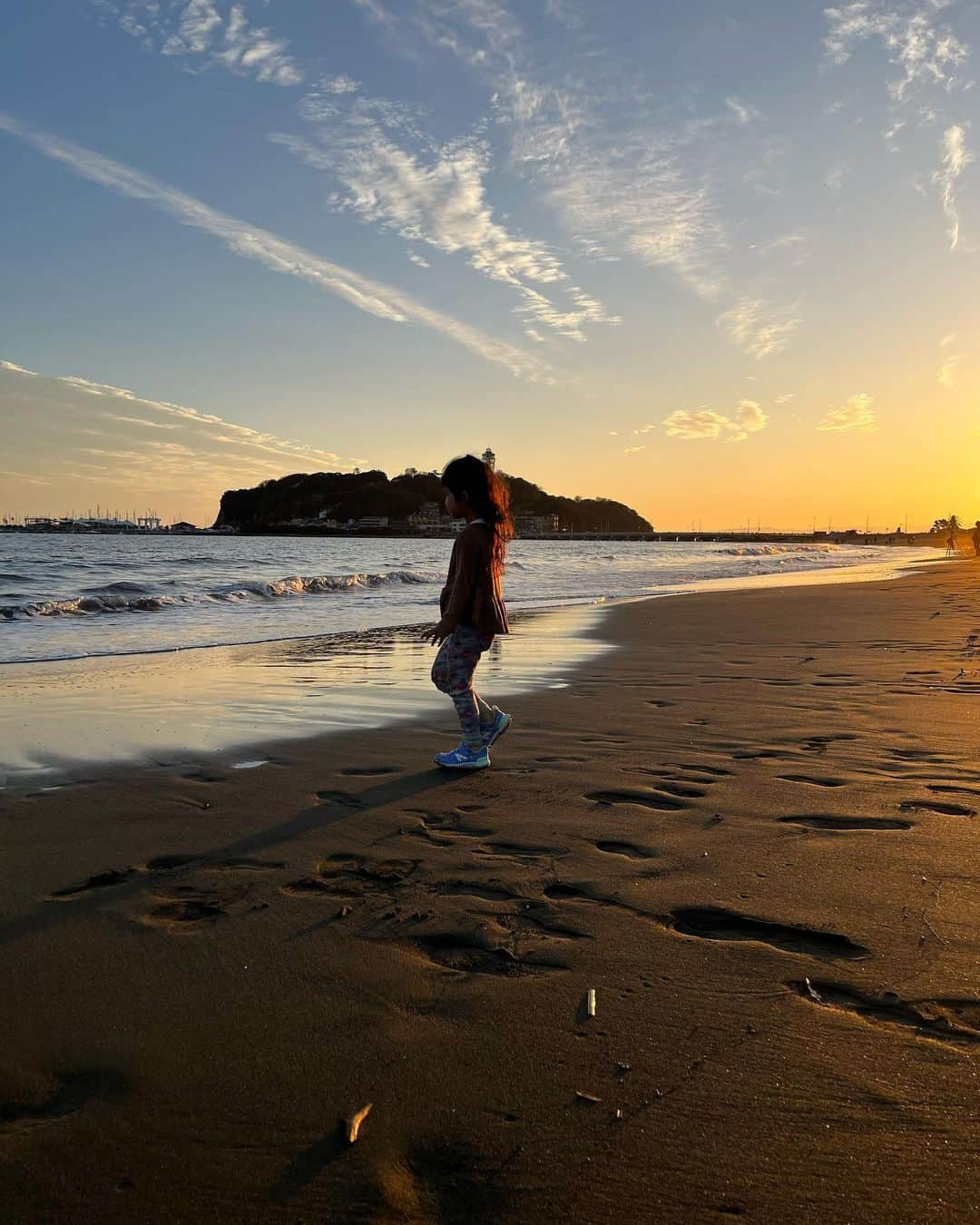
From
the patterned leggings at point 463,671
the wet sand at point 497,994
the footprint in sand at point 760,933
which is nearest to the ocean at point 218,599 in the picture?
the patterned leggings at point 463,671

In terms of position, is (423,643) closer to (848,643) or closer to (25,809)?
(848,643)

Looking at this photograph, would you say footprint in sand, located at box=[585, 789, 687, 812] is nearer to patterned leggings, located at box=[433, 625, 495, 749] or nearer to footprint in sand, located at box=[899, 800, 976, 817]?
footprint in sand, located at box=[899, 800, 976, 817]

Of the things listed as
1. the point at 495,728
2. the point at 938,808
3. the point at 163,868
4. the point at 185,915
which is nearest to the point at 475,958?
the point at 185,915

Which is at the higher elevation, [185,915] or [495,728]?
[495,728]

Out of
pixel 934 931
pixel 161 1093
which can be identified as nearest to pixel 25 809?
pixel 161 1093

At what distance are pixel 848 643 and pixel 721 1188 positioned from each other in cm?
975

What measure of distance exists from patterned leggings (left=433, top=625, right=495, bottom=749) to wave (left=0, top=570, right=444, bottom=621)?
12.6 m

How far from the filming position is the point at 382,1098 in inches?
74.5

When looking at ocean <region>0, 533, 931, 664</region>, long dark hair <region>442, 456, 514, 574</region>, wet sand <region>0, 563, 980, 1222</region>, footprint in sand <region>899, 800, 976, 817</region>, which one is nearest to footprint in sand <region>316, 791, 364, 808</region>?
wet sand <region>0, 563, 980, 1222</region>

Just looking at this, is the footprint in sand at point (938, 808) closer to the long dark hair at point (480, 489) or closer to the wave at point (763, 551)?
the long dark hair at point (480, 489)

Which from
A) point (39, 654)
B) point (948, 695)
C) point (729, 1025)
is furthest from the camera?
point (39, 654)

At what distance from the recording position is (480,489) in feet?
17.4

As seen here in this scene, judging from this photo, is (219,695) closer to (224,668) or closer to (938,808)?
(224,668)

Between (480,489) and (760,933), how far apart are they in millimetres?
3278
